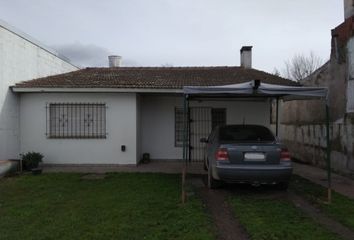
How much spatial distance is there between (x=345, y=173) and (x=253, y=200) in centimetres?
488

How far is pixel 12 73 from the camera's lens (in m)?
13.2

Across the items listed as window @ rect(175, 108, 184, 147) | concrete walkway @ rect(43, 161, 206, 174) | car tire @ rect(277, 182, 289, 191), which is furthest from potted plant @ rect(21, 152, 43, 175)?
car tire @ rect(277, 182, 289, 191)

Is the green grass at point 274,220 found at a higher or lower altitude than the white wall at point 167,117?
lower

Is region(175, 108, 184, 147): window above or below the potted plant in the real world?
above

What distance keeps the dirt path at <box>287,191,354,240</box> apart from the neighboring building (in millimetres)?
3854

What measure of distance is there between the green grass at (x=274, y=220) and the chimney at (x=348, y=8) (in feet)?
22.0

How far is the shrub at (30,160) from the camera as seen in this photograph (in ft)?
41.9

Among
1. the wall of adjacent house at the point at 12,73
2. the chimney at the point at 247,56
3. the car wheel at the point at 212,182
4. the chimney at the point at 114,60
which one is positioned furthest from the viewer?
the chimney at the point at 114,60

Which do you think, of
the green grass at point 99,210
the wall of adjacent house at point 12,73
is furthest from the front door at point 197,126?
the wall of adjacent house at point 12,73

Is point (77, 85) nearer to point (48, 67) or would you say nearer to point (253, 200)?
point (48, 67)

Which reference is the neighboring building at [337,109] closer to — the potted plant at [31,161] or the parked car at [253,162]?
the parked car at [253,162]

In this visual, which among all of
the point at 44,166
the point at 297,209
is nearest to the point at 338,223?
the point at 297,209

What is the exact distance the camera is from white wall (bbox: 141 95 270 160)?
15414 mm

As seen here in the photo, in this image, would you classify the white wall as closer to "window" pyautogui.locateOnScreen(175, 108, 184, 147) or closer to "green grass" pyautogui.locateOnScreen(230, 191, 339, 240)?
"window" pyautogui.locateOnScreen(175, 108, 184, 147)
